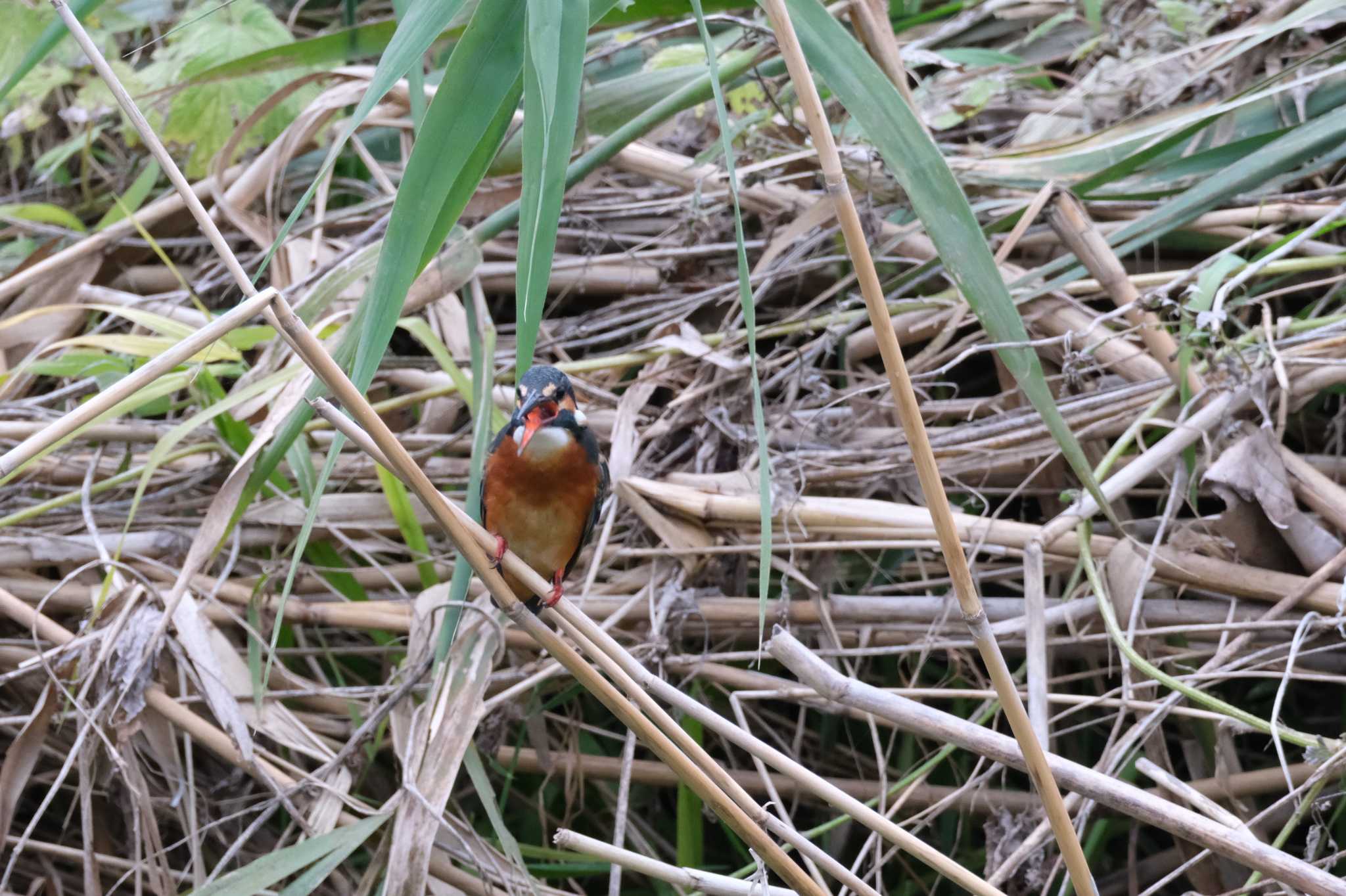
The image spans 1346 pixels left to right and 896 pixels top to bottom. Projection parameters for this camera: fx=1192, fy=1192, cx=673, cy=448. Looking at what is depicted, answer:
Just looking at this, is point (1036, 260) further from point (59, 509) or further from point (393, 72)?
point (59, 509)

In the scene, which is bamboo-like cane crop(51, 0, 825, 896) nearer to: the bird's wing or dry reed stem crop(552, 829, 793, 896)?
dry reed stem crop(552, 829, 793, 896)


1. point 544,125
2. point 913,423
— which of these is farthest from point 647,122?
point 913,423

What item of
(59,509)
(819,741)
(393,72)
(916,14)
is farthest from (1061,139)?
(59,509)

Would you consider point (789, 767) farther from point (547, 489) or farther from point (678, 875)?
point (547, 489)

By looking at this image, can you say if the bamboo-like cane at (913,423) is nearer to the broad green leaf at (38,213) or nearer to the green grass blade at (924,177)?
the green grass blade at (924,177)

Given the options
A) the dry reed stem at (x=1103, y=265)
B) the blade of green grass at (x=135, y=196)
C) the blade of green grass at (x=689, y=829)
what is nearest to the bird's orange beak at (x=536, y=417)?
the blade of green grass at (x=689, y=829)
